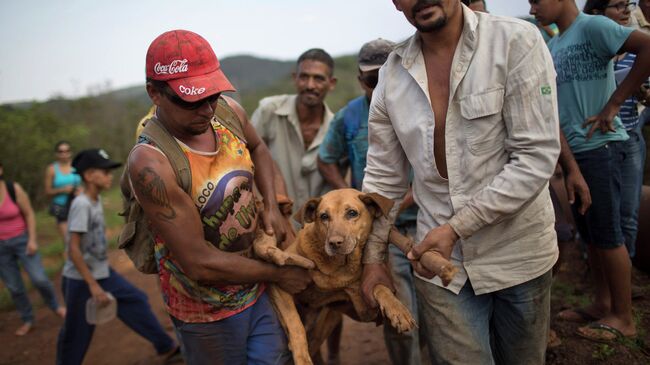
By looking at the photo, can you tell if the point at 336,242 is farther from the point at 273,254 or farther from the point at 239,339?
the point at 239,339

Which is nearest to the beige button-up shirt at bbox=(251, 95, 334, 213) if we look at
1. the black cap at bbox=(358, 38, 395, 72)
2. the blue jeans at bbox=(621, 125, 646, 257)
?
the black cap at bbox=(358, 38, 395, 72)

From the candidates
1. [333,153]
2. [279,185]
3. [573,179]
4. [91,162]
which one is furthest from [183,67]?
[91,162]

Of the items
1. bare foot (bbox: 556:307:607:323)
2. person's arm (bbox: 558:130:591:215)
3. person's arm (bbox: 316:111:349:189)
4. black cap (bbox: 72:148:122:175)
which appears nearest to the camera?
person's arm (bbox: 558:130:591:215)

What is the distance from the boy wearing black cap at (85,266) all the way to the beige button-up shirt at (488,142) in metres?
3.29

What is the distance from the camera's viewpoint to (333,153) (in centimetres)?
445

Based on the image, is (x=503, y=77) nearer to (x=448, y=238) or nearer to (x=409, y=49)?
(x=409, y=49)

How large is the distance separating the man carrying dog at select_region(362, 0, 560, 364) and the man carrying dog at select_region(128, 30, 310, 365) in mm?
878

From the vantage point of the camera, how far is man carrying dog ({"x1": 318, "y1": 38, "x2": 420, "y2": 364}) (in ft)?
→ 11.7

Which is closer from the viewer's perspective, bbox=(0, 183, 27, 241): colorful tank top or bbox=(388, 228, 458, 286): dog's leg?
bbox=(388, 228, 458, 286): dog's leg

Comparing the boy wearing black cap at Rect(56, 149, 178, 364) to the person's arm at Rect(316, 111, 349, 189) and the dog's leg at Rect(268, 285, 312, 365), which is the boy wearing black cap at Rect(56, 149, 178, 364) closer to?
the person's arm at Rect(316, 111, 349, 189)

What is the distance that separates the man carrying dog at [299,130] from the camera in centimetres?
494

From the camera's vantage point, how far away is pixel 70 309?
4.61 m

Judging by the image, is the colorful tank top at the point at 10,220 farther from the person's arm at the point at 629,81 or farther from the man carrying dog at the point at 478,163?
the person's arm at the point at 629,81

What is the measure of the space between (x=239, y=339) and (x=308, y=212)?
894 mm
